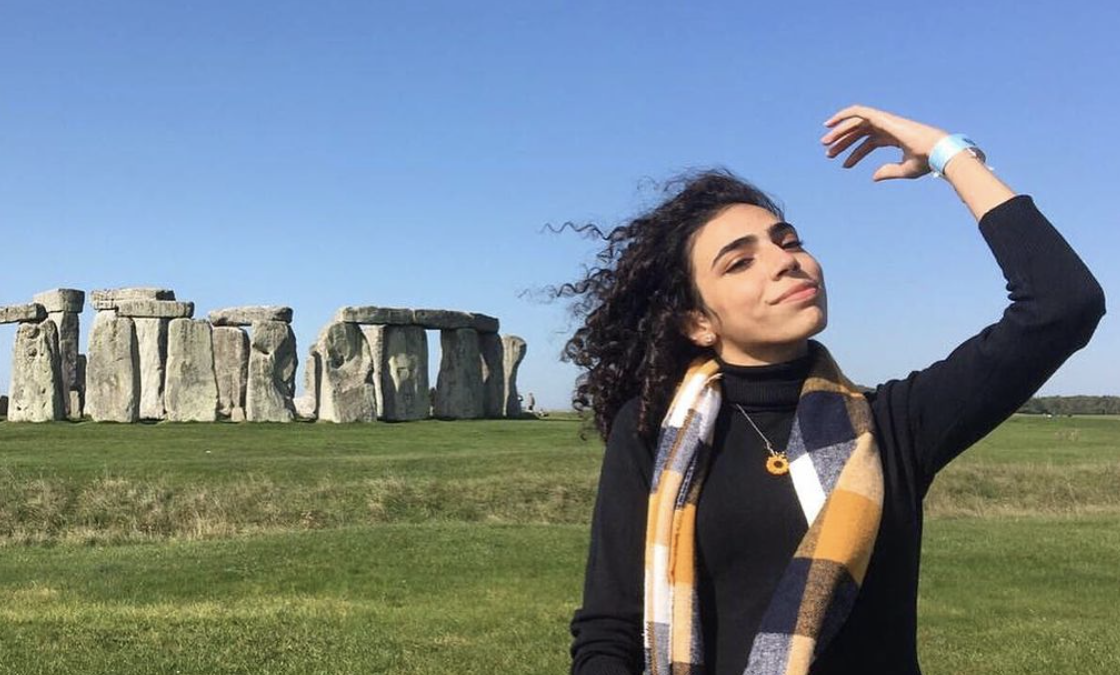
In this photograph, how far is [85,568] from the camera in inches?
433

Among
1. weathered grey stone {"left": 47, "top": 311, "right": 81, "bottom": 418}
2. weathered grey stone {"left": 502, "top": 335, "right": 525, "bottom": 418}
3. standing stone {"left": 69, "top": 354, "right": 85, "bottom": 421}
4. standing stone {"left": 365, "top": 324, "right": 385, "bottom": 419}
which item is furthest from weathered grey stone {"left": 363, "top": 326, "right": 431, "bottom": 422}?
standing stone {"left": 69, "top": 354, "right": 85, "bottom": 421}

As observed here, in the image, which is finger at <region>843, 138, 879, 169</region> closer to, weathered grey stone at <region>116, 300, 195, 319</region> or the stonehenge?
the stonehenge

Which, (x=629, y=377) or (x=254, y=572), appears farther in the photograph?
(x=254, y=572)

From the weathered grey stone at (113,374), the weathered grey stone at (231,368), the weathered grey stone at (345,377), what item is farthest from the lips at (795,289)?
the weathered grey stone at (113,374)

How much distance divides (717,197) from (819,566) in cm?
99

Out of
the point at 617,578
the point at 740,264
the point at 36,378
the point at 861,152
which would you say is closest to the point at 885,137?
the point at 861,152

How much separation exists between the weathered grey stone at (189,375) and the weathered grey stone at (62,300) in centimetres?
328

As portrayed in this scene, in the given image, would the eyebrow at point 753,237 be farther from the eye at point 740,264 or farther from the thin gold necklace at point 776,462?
the thin gold necklace at point 776,462

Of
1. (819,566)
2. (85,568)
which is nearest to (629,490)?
(819,566)

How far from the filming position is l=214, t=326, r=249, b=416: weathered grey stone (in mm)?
31672

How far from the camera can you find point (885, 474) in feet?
7.42

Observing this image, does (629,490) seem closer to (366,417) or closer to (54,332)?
(366,417)

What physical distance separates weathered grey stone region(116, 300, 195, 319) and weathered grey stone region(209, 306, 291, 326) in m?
0.92

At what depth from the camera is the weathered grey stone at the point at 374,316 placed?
33156 millimetres
